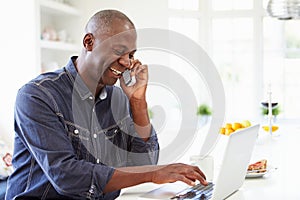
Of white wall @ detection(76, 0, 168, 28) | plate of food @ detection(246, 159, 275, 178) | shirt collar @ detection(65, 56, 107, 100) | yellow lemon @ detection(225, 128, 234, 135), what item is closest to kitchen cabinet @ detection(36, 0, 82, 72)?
white wall @ detection(76, 0, 168, 28)

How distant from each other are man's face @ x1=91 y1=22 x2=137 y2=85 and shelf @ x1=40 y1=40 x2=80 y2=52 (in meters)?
2.51

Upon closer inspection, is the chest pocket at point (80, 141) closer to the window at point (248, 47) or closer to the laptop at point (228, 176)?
the laptop at point (228, 176)

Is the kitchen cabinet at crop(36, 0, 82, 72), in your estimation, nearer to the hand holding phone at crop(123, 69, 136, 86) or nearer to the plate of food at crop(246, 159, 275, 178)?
the hand holding phone at crop(123, 69, 136, 86)

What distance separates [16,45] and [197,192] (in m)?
2.81

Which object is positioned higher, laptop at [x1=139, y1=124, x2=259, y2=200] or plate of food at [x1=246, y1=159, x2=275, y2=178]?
laptop at [x1=139, y1=124, x2=259, y2=200]

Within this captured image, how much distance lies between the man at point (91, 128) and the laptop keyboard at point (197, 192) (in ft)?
0.14

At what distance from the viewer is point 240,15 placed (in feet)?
18.2

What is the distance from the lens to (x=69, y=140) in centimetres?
158

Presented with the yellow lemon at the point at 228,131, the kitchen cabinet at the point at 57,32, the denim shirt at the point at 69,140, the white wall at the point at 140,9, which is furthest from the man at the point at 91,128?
the white wall at the point at 140,9

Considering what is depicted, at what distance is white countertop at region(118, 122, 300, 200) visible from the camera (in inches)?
60.9

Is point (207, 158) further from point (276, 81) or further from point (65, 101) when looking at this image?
point (276, 81)

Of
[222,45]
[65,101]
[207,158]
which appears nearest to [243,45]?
[222,45]

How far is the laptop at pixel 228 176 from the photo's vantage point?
1.38m

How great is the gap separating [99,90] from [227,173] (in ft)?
2.01
